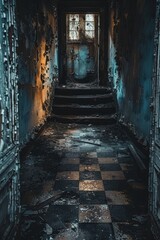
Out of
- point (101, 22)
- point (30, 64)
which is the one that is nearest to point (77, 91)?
point (101, 22)

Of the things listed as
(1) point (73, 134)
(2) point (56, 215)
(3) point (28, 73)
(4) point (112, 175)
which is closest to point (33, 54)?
(3) point (28, 73)

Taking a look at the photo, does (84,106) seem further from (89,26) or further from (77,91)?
(89,26)

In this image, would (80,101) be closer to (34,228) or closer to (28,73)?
(28,73)

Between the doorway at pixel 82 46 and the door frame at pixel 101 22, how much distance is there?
437cm

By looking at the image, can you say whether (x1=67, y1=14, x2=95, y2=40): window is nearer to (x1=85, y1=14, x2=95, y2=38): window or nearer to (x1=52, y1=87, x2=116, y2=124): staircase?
(x1=85, y1=14, x2=95, y2=38): window

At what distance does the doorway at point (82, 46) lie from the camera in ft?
47.4

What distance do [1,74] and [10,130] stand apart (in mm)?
450

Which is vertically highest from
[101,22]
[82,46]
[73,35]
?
[73,35]

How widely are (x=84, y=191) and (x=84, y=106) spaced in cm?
491

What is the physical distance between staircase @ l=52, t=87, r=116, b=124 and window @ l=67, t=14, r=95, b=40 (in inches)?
257

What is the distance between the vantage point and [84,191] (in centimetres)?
335

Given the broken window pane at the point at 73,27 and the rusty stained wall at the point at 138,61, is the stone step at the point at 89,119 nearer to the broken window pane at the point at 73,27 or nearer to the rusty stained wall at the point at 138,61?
the rusty stained wall at the point at 138,61

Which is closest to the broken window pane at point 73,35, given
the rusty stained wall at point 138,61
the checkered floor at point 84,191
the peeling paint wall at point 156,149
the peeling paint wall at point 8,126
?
the rusty stained wall at point 138,61

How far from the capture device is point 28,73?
15.6ft
